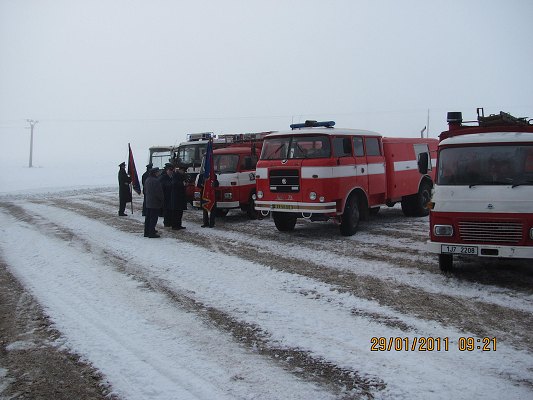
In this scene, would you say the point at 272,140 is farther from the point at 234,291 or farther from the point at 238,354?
the point at 238,354

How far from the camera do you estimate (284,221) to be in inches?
535

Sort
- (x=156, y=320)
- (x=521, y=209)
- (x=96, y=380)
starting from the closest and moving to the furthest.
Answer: (x=96, y=380) < (x=156, y=320) < (x=521, y=209)

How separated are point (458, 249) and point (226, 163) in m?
9.65

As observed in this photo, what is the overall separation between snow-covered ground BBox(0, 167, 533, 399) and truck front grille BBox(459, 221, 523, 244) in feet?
2.40

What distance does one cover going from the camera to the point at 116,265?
9727 mm

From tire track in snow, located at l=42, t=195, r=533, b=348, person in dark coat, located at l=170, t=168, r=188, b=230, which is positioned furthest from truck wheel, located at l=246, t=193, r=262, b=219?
tire track in snow, located at l=42, t=195, r=533, b=348

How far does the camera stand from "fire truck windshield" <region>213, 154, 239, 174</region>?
16.0m

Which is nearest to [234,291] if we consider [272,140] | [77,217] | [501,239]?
[501,239]

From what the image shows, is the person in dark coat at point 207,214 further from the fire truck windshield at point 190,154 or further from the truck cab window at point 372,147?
the truck cab window at point 372,147

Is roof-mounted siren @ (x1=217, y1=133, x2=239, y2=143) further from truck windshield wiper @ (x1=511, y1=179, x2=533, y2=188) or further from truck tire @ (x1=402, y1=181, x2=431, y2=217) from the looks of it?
truck windshield wiper @ (x1=511, y1=179, x2=533, y2=188)

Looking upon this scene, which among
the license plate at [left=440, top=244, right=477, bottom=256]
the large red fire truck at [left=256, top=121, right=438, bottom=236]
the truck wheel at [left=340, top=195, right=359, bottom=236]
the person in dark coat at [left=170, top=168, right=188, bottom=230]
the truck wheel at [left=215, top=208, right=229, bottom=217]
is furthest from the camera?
the truck wheel at [left=215, top=208, right=229, bottom=217]

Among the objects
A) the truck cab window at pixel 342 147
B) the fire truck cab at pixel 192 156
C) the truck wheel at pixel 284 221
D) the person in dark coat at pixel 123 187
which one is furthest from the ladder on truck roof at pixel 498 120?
the person in dark coat at pixel 123 187

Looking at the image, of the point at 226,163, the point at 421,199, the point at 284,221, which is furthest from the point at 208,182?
the point at 421,199

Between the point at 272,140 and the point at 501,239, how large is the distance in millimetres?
6696
